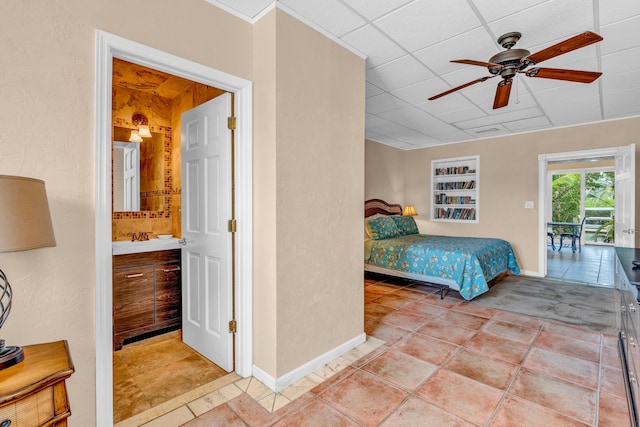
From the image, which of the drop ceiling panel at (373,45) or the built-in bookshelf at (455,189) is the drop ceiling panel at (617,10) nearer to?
the drop ceiling panel at (373,45)

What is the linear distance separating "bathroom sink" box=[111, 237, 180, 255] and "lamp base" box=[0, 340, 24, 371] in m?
1.58

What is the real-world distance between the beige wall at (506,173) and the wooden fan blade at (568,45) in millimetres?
3716

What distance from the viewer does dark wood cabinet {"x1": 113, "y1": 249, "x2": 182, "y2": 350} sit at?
2.66 meters

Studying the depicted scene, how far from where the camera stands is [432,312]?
11.9 ft

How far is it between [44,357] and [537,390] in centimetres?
277

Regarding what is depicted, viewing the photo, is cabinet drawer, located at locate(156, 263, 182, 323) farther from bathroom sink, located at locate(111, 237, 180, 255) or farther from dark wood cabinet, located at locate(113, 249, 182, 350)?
bathroom sink, located at locate(111, 237, 180, 255)

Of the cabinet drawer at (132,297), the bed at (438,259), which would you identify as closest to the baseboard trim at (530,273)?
the bed at (438,259)

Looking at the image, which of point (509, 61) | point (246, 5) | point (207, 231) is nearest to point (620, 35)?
point (509, 61)

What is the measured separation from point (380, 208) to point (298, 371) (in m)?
4.23

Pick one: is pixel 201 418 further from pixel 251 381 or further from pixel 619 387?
pixel 619 387

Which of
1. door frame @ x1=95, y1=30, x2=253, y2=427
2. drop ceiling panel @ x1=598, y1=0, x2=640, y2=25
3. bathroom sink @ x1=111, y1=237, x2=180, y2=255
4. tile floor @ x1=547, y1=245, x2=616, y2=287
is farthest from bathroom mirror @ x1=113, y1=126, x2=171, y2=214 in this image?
tile floor @ x1=547, y1=245, x2=616, y2=287

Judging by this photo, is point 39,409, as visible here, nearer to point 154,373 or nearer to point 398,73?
point 154,373

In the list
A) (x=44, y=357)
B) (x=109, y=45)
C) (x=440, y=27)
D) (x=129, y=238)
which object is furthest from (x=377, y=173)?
(x=44, y=357)

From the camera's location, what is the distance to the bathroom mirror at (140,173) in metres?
3.08
